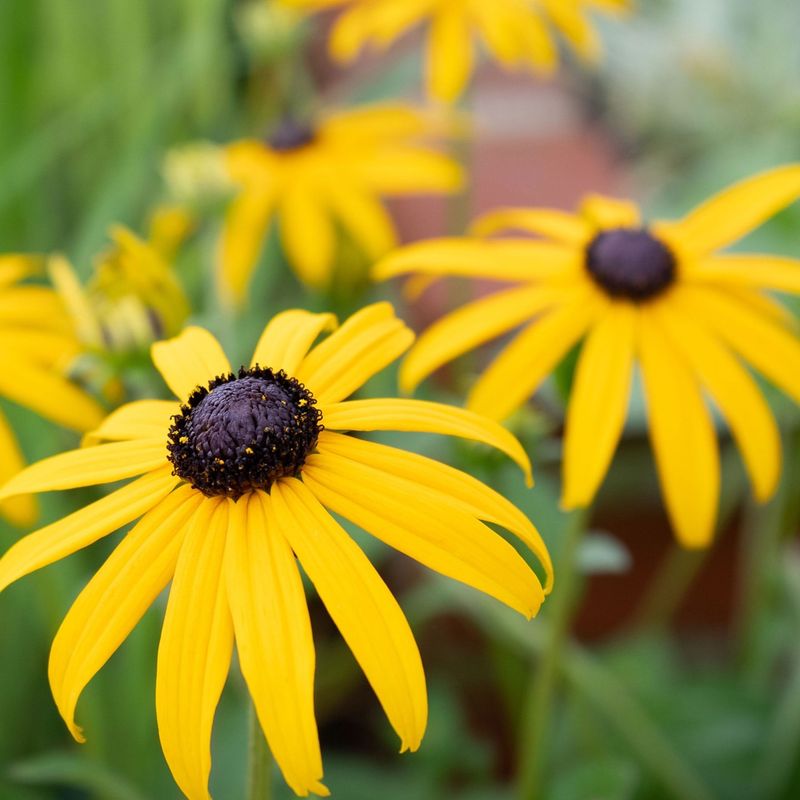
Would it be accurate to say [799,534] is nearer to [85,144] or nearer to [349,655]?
[349,655]

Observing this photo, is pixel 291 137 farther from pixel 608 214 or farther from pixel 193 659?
pixel 193 659

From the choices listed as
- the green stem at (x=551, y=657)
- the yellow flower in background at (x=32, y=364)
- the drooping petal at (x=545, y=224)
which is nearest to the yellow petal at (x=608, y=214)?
the drooping petal at (x=545, y=224)

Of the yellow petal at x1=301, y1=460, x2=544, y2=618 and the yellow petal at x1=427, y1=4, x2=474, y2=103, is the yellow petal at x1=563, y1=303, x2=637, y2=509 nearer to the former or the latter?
the yellow petal at x1=301, y1=460, x2=544, y2=618

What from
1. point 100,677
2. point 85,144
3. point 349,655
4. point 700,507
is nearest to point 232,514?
point 700,507

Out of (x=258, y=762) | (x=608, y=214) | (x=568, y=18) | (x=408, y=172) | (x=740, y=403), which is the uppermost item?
(x=568, y=18)

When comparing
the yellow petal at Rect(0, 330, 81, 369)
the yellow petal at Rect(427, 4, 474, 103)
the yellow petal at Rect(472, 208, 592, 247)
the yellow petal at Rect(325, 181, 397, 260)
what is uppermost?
the yellow petal at Rect(427, 4, 474, 103)

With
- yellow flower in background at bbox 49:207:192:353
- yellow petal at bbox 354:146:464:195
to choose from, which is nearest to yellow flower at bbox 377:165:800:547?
yellow flower in background at bbox 49:207:192:353

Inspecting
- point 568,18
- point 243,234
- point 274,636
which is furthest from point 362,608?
point 568,18
